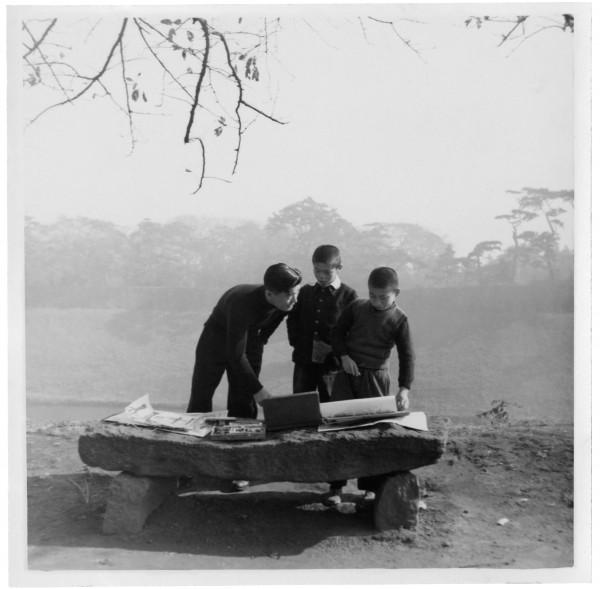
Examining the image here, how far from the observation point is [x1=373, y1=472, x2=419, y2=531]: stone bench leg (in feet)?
13.0

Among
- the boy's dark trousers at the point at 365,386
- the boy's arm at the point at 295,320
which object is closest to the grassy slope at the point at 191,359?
the boy's dark trousers at the point at 365,386

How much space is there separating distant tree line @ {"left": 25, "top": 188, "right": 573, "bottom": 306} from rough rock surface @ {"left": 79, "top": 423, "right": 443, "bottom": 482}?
1936mm

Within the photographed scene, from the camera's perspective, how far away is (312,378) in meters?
4.48

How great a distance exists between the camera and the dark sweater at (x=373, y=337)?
414 centimetres

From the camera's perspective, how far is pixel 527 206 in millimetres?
5027

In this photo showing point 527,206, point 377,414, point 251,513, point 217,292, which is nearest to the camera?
point 377,414

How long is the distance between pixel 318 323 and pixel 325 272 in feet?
1.15

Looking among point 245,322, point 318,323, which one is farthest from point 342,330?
point 245,322

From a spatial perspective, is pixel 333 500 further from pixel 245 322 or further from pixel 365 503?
pixel 245 322

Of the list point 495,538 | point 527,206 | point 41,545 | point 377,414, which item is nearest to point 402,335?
point 377,414

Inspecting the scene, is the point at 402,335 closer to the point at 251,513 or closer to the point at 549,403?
the point at 251,513

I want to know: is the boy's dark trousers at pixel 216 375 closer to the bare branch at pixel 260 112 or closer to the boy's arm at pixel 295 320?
the boy's arm at pixel 295 320

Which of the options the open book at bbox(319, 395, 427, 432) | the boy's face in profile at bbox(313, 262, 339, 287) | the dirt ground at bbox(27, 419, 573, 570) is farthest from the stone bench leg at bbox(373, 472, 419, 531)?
the boy's face in profile at bbox(313, 262, 339, 287)

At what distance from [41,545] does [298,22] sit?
365 cm
